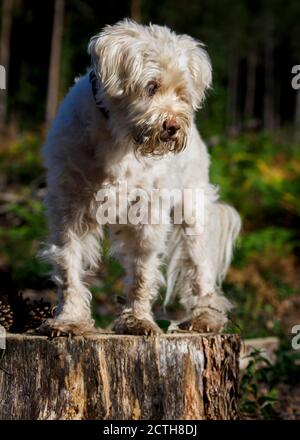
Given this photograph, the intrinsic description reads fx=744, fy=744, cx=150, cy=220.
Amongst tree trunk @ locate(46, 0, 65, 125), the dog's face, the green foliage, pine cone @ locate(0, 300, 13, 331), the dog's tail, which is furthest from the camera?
tree trunk @ locate(46, 0, 65, 125)

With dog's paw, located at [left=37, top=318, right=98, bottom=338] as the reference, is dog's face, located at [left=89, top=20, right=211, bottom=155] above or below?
above

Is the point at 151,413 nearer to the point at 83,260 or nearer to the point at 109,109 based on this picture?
the point at 83,260

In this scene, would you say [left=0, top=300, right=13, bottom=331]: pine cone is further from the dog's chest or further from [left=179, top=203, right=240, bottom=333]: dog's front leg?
[left=179, top=203, right=240, bottom=333]: dog's front leg

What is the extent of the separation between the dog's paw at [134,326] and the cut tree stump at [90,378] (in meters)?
0.15

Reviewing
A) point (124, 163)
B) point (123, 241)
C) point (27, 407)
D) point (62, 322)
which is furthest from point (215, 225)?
point (27, 407)

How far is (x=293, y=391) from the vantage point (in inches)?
241

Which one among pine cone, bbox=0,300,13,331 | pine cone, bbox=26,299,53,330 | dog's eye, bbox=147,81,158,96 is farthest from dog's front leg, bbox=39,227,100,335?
dog's eye, bbox=147,81,158,96

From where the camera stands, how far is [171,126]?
163 inches

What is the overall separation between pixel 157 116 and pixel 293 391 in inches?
119

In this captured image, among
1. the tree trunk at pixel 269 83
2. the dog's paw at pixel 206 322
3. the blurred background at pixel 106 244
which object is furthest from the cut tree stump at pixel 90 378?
the tree trunk at pixel 269 83

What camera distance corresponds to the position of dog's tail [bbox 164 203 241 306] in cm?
560

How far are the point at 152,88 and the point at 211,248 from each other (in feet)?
6.66

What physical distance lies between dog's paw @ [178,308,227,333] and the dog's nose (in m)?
1.37

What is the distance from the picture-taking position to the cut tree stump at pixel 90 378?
4059mm
